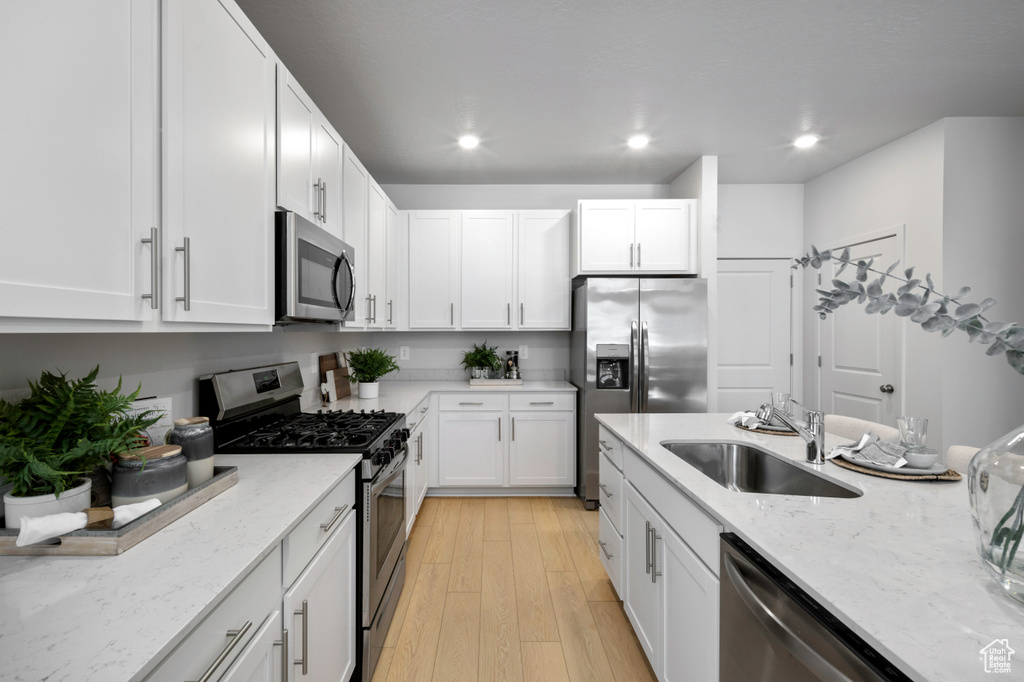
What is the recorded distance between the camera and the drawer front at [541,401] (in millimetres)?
3730

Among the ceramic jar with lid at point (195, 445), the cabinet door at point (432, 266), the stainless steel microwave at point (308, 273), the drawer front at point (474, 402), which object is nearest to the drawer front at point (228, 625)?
the ceramic jar with lid at point (195, 445)

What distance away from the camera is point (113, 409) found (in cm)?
103

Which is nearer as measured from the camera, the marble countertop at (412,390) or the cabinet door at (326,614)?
the cabinet door at (326,614)

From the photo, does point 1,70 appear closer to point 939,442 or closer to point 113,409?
point 113,409

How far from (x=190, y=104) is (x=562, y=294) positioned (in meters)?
3.07

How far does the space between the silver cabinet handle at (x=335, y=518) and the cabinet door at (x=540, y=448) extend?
2232 millimetres

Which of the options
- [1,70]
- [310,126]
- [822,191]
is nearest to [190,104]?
[1,70]

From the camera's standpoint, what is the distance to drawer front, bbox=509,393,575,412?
3.73 metres

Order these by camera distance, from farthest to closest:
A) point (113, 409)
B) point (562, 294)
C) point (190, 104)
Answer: point (562, 294)
point (190, 104)
point (113, 409)

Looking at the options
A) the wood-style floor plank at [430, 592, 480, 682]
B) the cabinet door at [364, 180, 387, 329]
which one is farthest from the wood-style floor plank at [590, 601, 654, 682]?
the cabinet door at [364, 180, 387, 329]

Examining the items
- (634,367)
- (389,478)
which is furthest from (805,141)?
(389,478)

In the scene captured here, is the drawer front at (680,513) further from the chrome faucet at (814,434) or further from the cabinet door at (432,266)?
the cabinet door at (432,266)

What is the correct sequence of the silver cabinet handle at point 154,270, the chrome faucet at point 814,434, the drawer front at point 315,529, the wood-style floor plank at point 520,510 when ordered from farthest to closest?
the wood-style floor plank at point 520,510
the chrome faucet at point 814,434
the drawer front at point 315,529
the silver cabinet handle at point 154,270

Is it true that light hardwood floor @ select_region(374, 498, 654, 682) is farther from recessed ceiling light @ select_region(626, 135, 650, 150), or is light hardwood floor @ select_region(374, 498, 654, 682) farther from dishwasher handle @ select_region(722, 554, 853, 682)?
recessed ceiling light @ select_region(626, 135, 650, 150)
